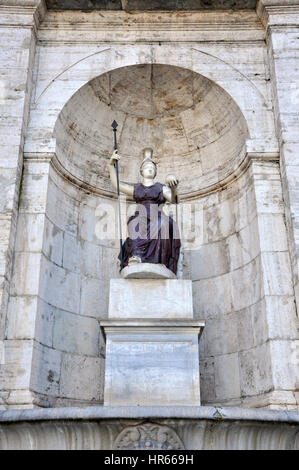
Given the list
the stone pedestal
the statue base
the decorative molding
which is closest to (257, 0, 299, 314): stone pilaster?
the stone pedestal

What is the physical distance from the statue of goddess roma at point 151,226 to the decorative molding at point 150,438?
2.26 m

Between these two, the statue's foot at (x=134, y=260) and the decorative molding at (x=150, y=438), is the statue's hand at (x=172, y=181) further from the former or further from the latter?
the decorative molding at (x=150, y=438)

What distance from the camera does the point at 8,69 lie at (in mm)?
7664

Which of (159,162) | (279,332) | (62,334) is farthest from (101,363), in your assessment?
(159,162)

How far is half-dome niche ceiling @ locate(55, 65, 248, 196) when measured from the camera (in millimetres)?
8078

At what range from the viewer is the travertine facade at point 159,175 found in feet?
21.5

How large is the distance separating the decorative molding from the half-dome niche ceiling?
4.30 m

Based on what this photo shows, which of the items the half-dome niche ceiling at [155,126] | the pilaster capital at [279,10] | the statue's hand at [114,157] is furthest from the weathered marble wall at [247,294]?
the pilaster capital at [279,10]

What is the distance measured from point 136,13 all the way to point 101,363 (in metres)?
5.47

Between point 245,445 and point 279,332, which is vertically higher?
point 279,332

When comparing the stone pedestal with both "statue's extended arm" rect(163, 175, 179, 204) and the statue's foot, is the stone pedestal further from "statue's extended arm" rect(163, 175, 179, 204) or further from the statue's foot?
"statue's extended arm" rect(163, 175, 179, 204)

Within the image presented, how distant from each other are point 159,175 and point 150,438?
502 centimetres

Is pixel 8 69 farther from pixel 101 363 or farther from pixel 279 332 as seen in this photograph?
pixel 279 332

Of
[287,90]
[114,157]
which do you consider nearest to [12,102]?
[114,157]
